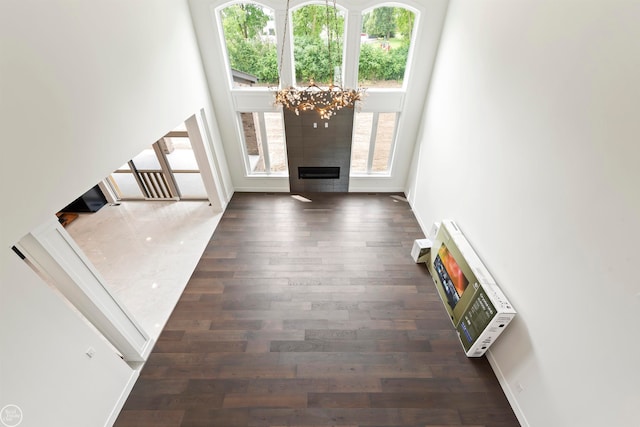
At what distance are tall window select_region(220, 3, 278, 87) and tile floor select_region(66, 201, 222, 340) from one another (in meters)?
3.21

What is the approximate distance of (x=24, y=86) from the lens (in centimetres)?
208

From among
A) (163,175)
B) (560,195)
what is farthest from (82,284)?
(560,195)

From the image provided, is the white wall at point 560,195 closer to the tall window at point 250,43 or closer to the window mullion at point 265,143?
the tall window at point 250,43

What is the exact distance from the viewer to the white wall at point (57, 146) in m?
1.99

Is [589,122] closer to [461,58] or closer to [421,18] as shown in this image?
[461,58]

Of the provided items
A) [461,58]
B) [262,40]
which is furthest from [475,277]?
[262,40]

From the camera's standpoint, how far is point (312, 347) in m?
3.66

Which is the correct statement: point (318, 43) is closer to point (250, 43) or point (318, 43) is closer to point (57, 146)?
point (250, 43)

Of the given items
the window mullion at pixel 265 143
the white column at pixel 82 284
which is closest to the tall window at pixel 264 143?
the window mullion at pixel 265 143

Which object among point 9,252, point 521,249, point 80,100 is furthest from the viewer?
point 521,249

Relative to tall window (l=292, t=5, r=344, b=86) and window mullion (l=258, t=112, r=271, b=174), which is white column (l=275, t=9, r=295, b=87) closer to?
tall window (l=292, t=5, r=344, b=86)

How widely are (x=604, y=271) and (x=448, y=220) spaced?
2309mm

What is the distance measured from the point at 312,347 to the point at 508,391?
8.08ft

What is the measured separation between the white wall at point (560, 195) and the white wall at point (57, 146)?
4583mm
